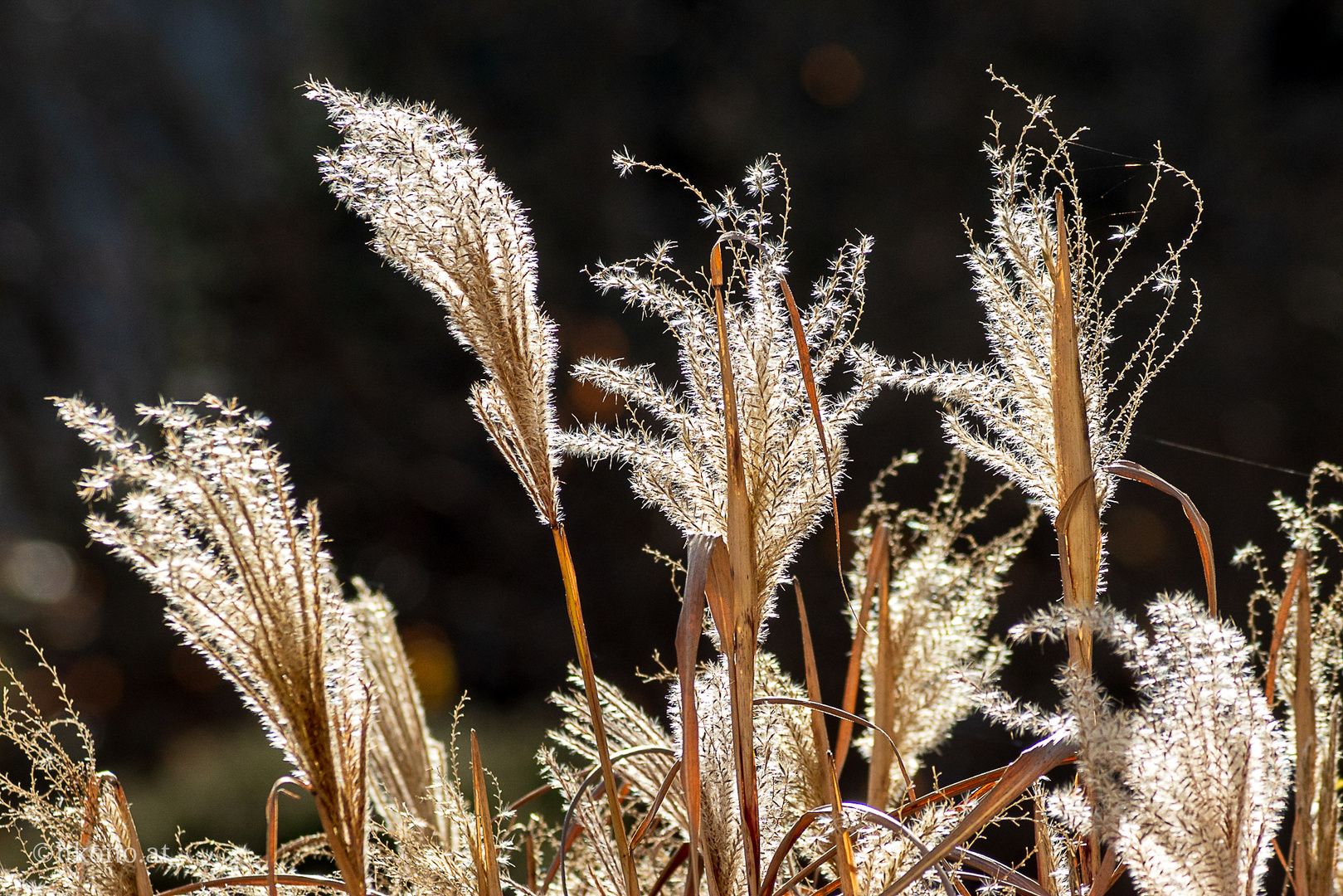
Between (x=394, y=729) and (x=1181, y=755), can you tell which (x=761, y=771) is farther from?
(x=394, y=729)

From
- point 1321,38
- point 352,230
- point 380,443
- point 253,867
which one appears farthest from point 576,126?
point 253,867

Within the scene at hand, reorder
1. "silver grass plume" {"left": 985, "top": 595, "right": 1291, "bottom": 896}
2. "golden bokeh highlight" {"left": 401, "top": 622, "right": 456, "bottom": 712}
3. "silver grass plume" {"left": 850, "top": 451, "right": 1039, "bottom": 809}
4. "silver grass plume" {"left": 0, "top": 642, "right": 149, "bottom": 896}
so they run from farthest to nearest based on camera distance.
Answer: "golden bokeh highlight" {"left": 401, "top": 622, "right": 456, "bottom": 712} < "silver grass plume" {"left": 850, "top": 451, "right": 1039, "bottom": 809} < "silver grass plume" {"left": 0, "top": 642, "right": 149, "bottom": 896} < "silver grass plume" {"left": 985, "top": 595, "right": 1291, "bottom": 896}

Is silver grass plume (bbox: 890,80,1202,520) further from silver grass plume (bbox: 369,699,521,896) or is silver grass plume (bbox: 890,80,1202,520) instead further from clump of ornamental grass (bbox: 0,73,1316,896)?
silver grass plume (bbox: 369,699,521,896)

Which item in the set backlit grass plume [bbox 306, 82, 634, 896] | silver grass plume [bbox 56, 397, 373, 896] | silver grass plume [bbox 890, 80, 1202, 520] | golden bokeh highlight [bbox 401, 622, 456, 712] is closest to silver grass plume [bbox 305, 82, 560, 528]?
backlit grass plume [bbox 306, 82, 634, 896]

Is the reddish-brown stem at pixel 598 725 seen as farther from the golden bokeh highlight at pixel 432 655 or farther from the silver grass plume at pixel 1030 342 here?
the golden bokeh highlight at pixel 432 655

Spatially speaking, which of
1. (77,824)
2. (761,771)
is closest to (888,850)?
(761,771)

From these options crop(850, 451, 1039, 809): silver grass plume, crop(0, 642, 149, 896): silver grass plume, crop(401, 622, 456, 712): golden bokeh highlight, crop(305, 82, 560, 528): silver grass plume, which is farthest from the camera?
crop(401, 622, 456, 712): golden bokeh highlight

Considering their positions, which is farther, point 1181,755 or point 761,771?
point 761,771

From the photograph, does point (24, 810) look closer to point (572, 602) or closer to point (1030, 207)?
point (572, 602)
